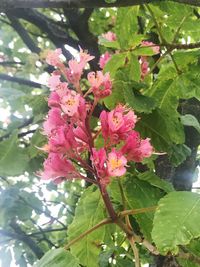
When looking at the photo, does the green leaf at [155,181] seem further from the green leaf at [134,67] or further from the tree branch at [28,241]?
the tree branch at [28,241]

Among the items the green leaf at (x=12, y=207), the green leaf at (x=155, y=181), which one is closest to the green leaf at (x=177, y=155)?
the green leaf at (x=155, y=181)

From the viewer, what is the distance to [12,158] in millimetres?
1537

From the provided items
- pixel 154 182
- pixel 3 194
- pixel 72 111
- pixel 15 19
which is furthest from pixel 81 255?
pixel 15 19

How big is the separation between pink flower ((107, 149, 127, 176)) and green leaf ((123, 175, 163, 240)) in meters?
0.15

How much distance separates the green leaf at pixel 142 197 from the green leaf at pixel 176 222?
158 millimetres

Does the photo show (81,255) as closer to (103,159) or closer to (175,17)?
(103,159)

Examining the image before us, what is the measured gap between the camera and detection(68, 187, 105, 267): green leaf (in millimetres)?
1062

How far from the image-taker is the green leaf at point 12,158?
1510mm

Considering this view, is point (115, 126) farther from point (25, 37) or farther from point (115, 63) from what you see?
point (25, 37)

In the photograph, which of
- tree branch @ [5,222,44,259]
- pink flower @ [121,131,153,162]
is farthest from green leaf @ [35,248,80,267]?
tree branch @ [5,222,44,259]

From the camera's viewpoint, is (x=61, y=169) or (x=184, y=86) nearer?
(x=61, y=169)

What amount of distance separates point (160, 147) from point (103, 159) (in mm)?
314

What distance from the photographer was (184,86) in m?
1.12

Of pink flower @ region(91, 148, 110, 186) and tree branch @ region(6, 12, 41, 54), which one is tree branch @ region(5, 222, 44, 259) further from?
pink flower @ region(91, 148, 110, 186)
